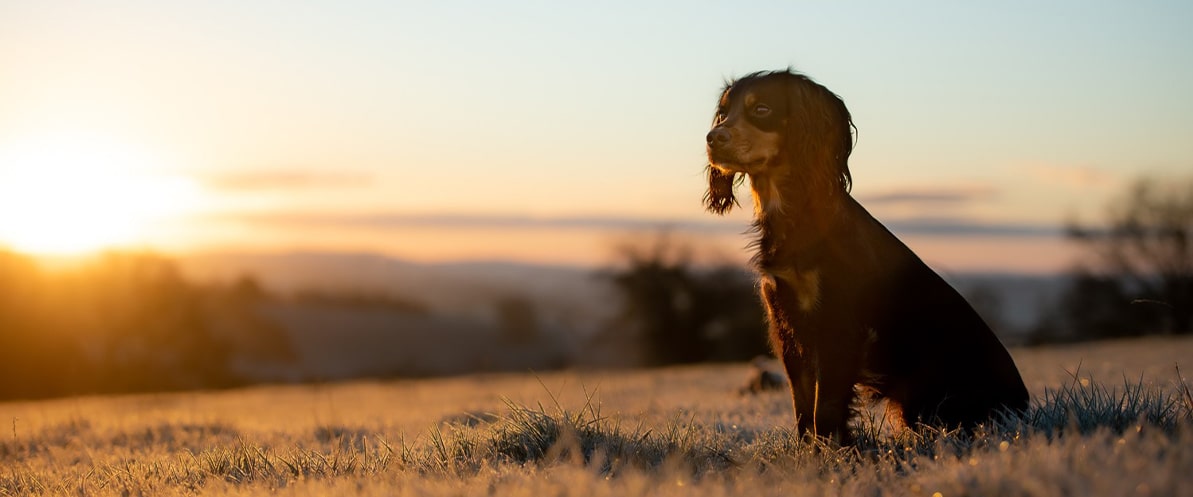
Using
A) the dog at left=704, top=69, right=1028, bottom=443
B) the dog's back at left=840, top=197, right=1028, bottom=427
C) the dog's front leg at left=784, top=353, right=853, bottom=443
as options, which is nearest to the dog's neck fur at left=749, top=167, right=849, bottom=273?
the dog at left=704, top=69, right=1028, bottom=443

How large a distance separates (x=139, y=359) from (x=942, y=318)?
136ft

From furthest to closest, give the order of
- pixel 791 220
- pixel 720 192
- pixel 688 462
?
pixel 720 192 → pixel 791 220 → pixel 688 462

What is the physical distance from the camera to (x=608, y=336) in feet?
144

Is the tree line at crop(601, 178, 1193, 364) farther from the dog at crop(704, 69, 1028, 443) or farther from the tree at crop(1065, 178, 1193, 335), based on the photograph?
the dog at crop(704, 69, 1028, 443)

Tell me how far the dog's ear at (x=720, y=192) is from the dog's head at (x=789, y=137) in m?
0.52

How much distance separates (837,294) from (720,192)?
1168 mm

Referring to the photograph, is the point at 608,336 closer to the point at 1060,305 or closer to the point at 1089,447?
the point at 1060,305

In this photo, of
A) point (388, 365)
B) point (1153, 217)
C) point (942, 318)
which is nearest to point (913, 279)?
point (942, 318)

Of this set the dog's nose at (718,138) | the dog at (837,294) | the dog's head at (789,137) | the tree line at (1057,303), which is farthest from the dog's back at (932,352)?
the tree line at (1057,303)

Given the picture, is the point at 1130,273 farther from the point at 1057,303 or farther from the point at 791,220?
the point at 791,220

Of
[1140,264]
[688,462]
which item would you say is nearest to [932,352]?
[688,462]

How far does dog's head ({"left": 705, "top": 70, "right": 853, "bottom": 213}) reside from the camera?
4.86 metres

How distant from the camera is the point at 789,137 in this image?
4883 mm

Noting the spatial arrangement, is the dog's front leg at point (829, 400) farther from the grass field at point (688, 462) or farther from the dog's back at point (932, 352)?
the dog's back at point (932, 352)
